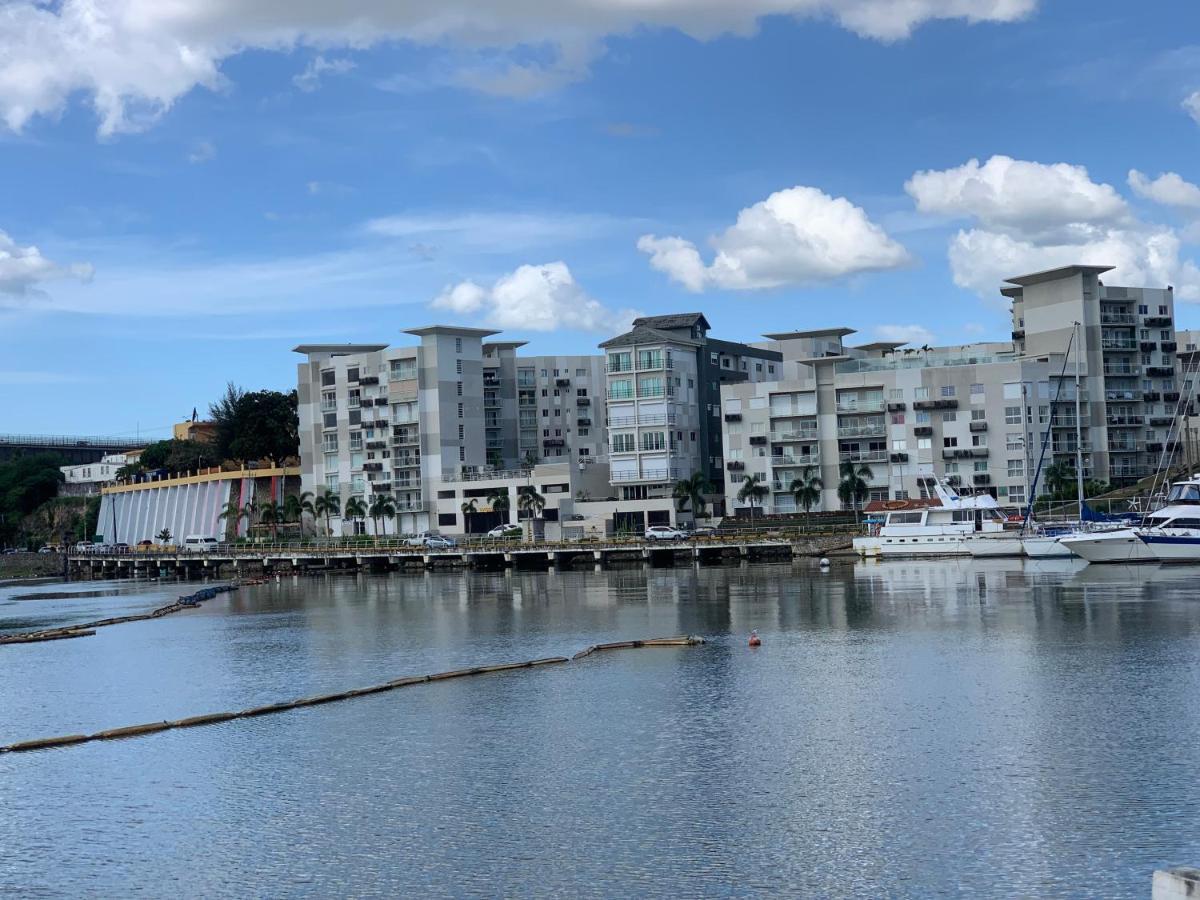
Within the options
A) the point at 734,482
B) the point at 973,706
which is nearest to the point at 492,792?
the point at 973,706

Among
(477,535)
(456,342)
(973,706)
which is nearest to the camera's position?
(973,706)

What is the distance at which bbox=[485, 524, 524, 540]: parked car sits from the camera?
124 meters

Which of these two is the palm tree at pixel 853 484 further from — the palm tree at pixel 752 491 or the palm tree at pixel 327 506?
the palm tree at pixel 327 506

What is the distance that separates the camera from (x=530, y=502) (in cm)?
12662

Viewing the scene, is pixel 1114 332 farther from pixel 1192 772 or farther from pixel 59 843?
pixel 59 843

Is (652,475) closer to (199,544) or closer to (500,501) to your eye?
(500,501)

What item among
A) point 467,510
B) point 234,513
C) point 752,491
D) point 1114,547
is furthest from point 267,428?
point 1114,547

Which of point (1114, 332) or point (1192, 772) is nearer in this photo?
point (1192, 772)

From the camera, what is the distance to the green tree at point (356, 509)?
140250 mm

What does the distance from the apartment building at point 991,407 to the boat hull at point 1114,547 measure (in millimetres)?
28682

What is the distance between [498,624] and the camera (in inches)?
2525

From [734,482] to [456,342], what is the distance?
35.2 metres

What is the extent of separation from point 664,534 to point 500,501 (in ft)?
70.0

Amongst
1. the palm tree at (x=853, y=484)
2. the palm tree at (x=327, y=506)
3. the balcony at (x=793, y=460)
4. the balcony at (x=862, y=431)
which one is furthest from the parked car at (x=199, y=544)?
the balcony at (x=862, y=431)
